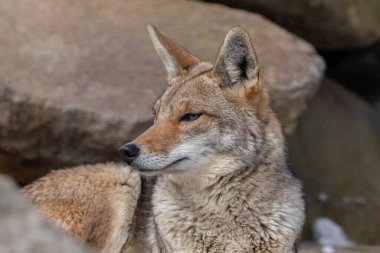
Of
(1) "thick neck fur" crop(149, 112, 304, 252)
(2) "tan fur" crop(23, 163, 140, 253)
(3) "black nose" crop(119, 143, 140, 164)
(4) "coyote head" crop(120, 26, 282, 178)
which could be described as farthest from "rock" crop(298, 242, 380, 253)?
(3) "black nose" crop(119, 143, 140, 164)

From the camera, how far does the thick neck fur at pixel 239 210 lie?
512cm

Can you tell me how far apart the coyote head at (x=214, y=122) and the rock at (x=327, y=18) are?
481 cm

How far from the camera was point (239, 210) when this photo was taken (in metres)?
5.15

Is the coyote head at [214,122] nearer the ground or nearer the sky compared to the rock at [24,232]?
nearer the ground

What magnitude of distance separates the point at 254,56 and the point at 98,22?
3.82 m

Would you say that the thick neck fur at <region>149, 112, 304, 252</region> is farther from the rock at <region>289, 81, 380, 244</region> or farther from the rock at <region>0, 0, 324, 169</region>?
the rock at <region>289, 81, 380, 244</region>

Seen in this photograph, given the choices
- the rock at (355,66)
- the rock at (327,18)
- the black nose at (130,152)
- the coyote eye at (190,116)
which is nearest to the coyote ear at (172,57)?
the coyote eye at (190,116)

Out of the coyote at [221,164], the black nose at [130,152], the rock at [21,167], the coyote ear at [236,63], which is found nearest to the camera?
the black nose at [130,152]

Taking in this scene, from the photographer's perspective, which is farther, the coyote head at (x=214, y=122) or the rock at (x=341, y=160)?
the rock at (x=341, y=160)

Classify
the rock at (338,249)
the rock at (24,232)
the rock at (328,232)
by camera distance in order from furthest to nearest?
1. the rock at (328,232)
2. the rock at (338,249)
3. the rock at (24,232)

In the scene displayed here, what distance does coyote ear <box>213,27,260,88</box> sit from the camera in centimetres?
509

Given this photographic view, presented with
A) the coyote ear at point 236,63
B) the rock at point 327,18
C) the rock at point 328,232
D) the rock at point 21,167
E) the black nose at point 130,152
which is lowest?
the rock at point 328,232

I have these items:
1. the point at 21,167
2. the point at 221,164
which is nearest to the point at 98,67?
the point at 21,167

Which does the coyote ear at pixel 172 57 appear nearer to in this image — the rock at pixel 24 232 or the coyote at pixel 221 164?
the coyote at pixel 221 164
